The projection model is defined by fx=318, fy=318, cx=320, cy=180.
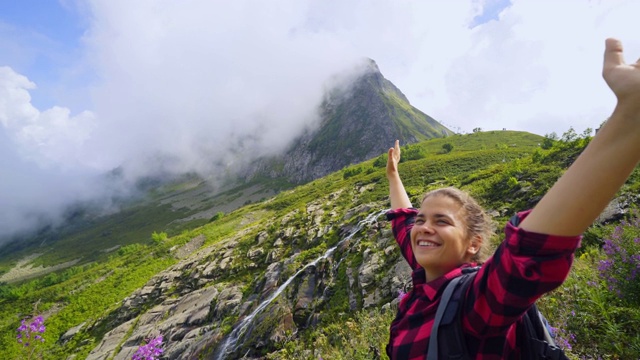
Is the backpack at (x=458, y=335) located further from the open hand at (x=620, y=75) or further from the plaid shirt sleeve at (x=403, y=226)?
the plaid shirt sleeve at (x=403, y=226)

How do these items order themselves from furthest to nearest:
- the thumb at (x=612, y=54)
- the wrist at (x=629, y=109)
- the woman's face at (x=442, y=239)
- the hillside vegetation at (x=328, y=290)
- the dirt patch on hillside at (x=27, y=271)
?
1. the dirt patch on hillside at (x=27, y=271)
2. the hillside vegetation at (x=328, y=290)
3. the woman's face at (x=442, y=239)
4. the thumb at (x=612, y=54)
5. the wrist at (x=629, y=109)

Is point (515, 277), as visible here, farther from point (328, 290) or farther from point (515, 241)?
point (328, 290)

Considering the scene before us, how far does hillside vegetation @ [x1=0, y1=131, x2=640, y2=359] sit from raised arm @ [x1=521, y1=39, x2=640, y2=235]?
3.68 meters

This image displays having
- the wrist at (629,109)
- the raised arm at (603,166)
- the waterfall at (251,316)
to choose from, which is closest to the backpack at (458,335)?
the raised arm at (603,166)

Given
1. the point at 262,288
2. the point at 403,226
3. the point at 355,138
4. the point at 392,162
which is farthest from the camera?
the point at 355,138

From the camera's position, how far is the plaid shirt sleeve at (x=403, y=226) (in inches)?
135

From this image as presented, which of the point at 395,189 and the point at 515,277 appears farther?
the point at 395,189

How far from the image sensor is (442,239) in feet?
7.54

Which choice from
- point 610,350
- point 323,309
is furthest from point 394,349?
point 323,309

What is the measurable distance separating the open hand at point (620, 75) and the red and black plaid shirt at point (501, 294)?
1.85 feet

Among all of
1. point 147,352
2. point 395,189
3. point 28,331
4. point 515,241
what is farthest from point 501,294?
point 28,331

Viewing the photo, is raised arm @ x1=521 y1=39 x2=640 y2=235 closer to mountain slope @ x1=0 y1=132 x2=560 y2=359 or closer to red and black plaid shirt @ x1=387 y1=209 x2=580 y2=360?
red and black plaid shirt @ x1=387 y1=209 x2=580 y2=360

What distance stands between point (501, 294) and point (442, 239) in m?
0.78

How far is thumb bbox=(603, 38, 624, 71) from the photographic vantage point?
4.32 ft
